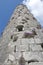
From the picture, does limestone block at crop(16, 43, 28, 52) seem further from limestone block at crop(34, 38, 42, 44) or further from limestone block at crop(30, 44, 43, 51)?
limestone block at crop(34, 38, 42, 44)

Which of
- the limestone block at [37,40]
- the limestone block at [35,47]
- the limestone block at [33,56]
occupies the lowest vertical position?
the limestone block at [33,56]

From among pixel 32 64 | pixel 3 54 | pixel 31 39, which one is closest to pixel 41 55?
pixel 32 64

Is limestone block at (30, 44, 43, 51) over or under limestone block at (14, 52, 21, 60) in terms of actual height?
over

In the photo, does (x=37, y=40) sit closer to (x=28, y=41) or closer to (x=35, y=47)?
(x=28, y=41)

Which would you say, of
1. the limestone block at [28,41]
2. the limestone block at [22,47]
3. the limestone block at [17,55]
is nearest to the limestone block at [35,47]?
the limestone block at [22,47]

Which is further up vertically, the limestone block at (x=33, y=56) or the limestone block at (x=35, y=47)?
the limestone block at (x=35, y=47)

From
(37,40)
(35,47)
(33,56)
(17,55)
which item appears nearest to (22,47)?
(35,47)

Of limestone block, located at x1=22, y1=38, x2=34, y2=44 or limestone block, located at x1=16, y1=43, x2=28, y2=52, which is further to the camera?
limestone block, located at x1=22, y1=38, x2=34, y2=44

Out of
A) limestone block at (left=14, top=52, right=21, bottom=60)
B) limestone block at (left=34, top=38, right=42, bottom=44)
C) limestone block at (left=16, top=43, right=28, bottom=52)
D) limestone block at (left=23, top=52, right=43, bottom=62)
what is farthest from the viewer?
limestone block at (left=34, top=38, right=42, bottom=44)

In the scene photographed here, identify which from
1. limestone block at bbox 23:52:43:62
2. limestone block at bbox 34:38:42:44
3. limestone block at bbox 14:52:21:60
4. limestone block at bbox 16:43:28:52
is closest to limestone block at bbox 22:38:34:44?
limestone block at bbox 34:38:42:44

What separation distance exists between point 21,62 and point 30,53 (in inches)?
22.9

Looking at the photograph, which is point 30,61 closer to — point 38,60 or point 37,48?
point 38,60

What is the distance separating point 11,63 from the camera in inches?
334

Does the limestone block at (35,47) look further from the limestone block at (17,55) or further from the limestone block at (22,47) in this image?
the limestone block at (17,55)
